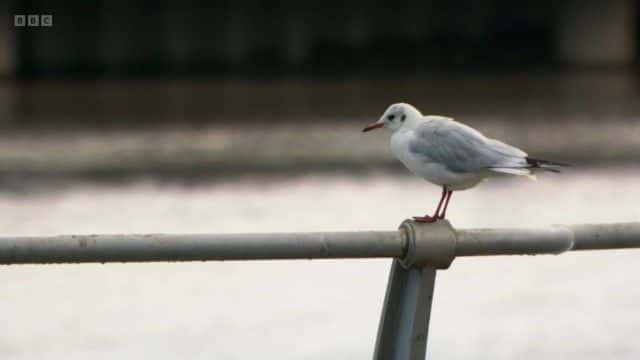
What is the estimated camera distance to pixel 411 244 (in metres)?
4.04

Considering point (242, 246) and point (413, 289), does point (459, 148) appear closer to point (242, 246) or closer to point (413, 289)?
point (413, 289)

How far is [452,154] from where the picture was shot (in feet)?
17.3

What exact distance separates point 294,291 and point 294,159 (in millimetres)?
10500

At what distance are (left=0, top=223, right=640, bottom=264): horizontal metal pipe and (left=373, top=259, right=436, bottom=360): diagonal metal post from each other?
0.46 feet

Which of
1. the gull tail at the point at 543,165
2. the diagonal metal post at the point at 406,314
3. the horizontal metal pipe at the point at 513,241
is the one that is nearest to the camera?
the horizontal metal pipe at the point at 513,241

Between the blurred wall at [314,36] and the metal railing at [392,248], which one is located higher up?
the metal railing at [392,248]

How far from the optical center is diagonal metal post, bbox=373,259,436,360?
4.16 metres

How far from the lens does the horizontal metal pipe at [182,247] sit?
12.5 feet

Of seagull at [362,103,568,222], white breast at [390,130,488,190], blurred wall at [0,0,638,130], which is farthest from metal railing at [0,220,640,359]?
blurred wall at [0,0,638,130]

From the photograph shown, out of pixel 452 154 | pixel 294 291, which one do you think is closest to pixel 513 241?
pixel 452 154

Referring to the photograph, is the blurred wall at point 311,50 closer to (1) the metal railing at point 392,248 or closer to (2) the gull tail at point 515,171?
(2) the gull tail at point 515,171

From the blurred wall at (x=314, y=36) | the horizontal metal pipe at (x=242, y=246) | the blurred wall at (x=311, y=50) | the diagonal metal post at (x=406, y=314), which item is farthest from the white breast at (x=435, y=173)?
the blurred wall at (x=314, y=36)

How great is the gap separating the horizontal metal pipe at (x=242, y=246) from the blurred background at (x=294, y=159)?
15.1 ft

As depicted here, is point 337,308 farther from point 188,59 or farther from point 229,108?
point 188,59
